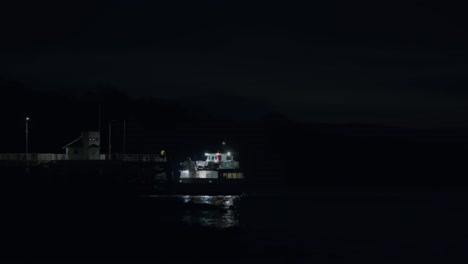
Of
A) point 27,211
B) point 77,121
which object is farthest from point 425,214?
point 77,121

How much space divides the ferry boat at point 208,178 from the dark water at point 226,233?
1147 cm

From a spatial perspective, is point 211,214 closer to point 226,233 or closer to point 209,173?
point 226,233

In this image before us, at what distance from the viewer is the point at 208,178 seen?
103750 mm

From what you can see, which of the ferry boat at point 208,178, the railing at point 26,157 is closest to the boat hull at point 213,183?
the ferry boat at point 208,178

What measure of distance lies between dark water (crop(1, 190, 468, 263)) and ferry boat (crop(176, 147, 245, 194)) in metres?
11.5

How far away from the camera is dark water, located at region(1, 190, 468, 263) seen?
51.6m

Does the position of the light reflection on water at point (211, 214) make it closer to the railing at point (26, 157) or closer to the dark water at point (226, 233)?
the dark water at point (226, 233)

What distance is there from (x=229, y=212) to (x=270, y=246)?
2510 centimetres

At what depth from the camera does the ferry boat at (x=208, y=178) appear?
104 m

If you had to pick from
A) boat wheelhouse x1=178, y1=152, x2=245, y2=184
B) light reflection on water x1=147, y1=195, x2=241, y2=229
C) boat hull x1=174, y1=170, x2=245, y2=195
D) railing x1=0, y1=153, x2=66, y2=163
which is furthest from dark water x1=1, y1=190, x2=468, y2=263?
railing x1=0, y1=153, x2=66, y2=163

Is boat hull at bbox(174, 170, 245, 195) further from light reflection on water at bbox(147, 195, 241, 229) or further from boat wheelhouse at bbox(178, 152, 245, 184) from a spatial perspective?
light reflection on water at bbox(147, 195, 241, 229)

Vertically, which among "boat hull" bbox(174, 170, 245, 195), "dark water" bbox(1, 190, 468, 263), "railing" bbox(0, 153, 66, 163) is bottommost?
"dark water" bbox(1, 190, 468, 263)

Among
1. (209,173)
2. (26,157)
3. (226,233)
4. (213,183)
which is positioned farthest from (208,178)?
(226,233)

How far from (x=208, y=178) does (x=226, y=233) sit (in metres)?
41.1
